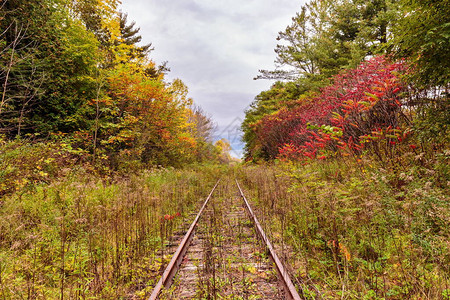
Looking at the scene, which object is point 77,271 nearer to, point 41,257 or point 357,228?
point 41,257

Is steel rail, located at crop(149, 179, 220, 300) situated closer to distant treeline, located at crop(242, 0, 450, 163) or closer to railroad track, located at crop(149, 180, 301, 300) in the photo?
railroad track, located at crop(149, 180, 301, 300)

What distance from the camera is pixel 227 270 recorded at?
10.6ft

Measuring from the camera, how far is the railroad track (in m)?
2.63

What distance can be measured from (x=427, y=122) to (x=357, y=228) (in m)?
2.37

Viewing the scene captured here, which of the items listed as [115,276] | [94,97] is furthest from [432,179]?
[94,97]

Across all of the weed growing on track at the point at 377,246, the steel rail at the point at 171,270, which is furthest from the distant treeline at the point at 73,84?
the weed growing on track at the point at 377,246

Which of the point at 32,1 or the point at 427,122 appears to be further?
the point at 32,1

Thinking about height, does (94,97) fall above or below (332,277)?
above

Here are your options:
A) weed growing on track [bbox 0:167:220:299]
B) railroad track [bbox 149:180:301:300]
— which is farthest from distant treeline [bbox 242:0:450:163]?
weed growing on track [bbox 0:167:220:299]

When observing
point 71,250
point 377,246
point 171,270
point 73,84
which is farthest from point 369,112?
point 73,84

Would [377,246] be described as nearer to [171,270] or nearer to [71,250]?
[171,270]

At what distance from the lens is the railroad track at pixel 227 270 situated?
8.63ft

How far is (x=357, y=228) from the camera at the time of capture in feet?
12.5

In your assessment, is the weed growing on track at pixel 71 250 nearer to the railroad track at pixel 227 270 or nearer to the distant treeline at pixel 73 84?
the railroad track at pixel 227 270
